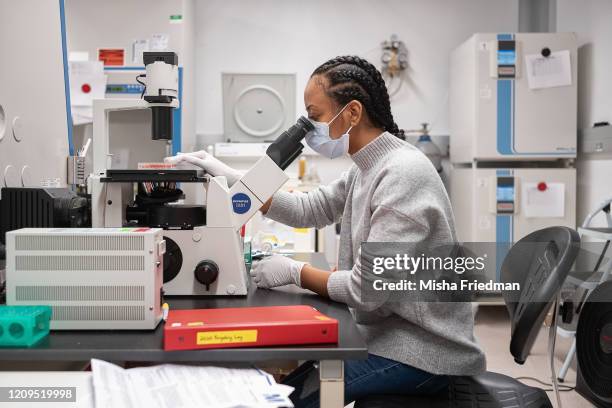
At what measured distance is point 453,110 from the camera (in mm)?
3674

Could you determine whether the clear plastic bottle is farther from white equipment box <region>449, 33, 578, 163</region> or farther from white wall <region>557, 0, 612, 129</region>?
white wall <region>557, 0, 612, 129</region>

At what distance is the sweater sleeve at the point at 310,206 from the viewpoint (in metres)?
1.59

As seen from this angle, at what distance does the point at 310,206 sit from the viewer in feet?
5.33

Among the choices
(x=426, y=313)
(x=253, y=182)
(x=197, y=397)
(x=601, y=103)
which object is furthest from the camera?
(x=601, y=103)

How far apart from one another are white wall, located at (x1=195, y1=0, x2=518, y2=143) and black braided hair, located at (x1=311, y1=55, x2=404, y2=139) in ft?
8.26

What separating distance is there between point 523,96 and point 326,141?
224 centimetres

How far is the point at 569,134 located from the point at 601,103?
0.77ft

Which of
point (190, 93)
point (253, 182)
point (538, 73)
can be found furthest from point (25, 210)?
point (538, 73)

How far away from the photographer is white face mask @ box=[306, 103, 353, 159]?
137cm

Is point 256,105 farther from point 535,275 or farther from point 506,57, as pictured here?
point 535,275

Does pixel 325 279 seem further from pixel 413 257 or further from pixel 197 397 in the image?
pixel 197 397

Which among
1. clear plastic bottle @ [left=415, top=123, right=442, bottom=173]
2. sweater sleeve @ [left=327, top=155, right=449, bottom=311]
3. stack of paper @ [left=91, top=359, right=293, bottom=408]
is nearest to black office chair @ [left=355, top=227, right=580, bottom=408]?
sweater sleeve @ [left=327, top=155, right=449, bottom=311]

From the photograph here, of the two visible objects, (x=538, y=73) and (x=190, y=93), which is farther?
(x=190, y=93)

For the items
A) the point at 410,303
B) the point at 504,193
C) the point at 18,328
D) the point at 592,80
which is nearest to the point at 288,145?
the point at 410,303
